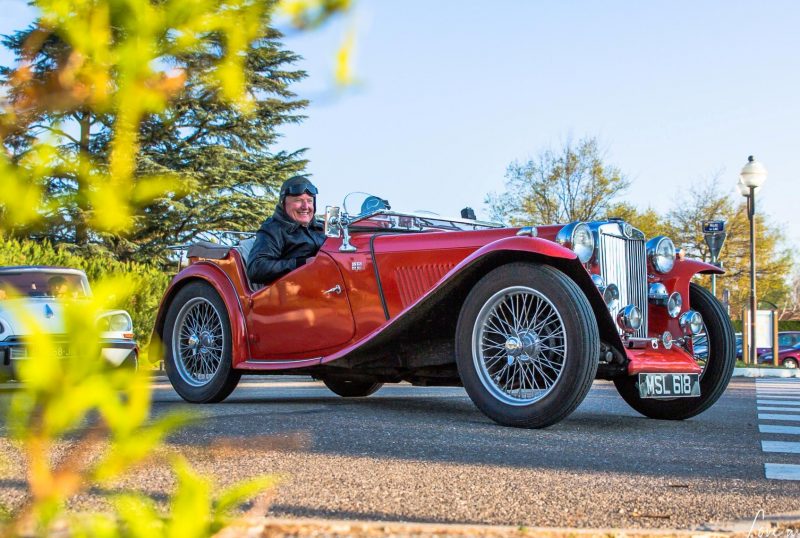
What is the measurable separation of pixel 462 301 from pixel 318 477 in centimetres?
272

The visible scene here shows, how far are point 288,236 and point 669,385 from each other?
9.66ft

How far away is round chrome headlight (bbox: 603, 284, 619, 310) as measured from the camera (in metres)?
5.92

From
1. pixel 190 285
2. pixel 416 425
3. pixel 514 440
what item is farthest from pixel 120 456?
pixel 190 285

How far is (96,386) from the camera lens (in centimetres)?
88

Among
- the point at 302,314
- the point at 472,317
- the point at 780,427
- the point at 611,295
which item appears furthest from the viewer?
the point at 302,314

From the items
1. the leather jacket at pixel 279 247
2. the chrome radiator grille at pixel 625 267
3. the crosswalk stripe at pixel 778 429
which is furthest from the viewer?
the leather jacket at pixel 279 247

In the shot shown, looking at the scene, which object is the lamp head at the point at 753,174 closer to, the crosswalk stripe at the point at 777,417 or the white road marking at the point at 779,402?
the white road marking at the point at 779,402

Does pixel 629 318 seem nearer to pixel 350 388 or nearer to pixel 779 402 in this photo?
pixel 350 388

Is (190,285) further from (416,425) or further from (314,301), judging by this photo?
(416,425)

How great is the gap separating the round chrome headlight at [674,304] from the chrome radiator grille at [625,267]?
0.16m

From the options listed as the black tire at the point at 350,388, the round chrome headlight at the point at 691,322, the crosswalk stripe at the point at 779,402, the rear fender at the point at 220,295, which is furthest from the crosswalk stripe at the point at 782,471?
the crosswalk stripe at the point at 779,402

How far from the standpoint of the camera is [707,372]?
21.1 ft

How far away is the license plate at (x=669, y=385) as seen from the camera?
→ 5.58 metres

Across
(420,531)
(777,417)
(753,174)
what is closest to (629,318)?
(777,417)
